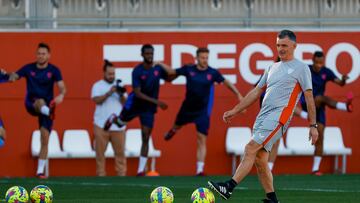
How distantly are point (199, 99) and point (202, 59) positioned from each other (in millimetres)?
914

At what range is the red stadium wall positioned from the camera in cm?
2475

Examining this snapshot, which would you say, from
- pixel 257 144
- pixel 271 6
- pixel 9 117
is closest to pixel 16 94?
pixel 9 117

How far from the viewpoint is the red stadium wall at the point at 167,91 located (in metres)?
24.8

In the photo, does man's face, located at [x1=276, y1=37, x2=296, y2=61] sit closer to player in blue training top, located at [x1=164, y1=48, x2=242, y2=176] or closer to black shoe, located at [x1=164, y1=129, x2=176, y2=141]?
player in blue training top, located at [x1=164, y1=48, x2=242, y2=176]

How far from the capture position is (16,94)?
24.8m

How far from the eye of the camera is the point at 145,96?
74.9 feet

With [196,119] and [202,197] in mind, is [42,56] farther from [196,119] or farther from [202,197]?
[202,197]

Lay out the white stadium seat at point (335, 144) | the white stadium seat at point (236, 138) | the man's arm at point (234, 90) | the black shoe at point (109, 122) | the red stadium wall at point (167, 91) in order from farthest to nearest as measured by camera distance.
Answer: the white stadium seat at point (335, 144), the white stadium seat at point (236, 138), the red stadium wall at point (167, 91), the black shoe at point (109, 122), the man's arm at point (234, 90)

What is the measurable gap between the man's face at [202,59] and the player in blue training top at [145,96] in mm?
742

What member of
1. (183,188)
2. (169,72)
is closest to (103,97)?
(169,72)

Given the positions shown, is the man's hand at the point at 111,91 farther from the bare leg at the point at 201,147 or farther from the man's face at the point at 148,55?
the bare leg at the point at 201,147

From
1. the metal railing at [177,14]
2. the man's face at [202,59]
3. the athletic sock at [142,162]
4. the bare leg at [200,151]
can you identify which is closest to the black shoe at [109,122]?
the athletic sock at [142,162]

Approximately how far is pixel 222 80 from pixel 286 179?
9.40 feet

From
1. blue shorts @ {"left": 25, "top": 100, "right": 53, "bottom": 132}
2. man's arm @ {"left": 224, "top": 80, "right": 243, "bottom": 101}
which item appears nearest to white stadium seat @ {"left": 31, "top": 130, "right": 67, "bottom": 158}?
blue shorts @ {"left": 25, "top": 100, "right": 53, "bottom": 132}
